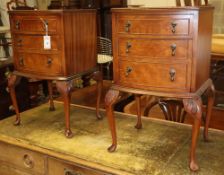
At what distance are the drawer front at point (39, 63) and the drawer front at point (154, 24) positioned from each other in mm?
397

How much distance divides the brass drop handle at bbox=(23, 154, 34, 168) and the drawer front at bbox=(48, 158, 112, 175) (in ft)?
0.41

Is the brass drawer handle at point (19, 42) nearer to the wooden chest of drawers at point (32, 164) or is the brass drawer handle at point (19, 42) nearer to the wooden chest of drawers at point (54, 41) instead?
the wooden chest of drawers at point (54, 41)

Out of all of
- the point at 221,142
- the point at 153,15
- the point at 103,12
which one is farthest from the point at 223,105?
the point at 103,12

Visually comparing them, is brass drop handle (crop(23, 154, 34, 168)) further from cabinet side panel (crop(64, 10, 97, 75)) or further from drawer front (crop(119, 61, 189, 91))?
drawer front (crop(119, 61, 189, 91))

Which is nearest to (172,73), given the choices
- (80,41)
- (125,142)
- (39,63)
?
(125,142)

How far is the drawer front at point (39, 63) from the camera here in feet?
5.09

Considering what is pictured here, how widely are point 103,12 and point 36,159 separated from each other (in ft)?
8.44

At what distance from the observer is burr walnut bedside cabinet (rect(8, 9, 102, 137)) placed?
4.96 ft

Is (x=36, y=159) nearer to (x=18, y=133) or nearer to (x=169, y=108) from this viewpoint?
(x=18, y=133)

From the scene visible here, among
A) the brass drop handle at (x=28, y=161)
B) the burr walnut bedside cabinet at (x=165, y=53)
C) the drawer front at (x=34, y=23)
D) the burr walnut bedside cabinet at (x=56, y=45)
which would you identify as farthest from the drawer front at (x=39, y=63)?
the brass drop handle at (x=28, y=161)

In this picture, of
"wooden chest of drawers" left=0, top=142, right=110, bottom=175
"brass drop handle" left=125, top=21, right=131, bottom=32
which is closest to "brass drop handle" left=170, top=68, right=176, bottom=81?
"brass drop handle" left=125, top=21, right=131, bottom=32

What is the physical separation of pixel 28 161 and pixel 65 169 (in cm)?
26

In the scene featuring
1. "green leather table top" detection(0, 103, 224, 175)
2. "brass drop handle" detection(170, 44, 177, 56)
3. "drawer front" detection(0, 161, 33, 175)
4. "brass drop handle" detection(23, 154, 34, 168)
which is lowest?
"drawer front" detection(0, 161, 33, 175)

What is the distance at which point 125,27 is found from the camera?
51.8 inches
